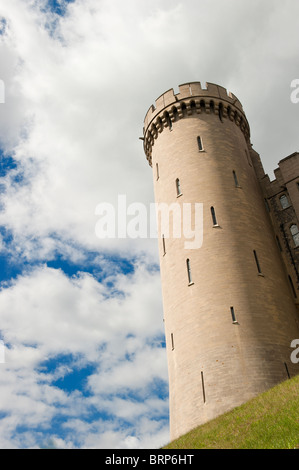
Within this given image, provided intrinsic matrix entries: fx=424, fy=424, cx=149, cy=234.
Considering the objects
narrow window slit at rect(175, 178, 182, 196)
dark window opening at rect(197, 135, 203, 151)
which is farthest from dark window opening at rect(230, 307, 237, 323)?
dark window opening at rect(197, 135, 203, 151)

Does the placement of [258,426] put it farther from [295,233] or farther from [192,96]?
[192,96]

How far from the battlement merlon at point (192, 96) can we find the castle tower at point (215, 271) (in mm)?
97

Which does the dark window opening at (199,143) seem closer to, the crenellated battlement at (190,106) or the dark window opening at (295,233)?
the crenellated battlement at (190,106)

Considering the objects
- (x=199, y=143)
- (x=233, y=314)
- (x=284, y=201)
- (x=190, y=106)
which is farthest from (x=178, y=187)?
(x=233, y=314)

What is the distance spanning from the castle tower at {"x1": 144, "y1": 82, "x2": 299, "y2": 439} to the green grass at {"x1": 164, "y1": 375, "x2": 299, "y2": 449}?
283 cm

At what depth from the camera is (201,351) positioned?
24.3 m

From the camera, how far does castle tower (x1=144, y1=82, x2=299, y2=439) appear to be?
23.4 m

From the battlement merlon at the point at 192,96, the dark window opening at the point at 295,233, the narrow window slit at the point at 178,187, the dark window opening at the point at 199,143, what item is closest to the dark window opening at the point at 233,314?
the dark window opening at the point at 295,233

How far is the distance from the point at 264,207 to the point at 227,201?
4778mm

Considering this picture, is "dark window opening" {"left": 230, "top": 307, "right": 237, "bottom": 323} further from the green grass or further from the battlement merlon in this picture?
the battlement merlon

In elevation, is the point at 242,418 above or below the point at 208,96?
below
